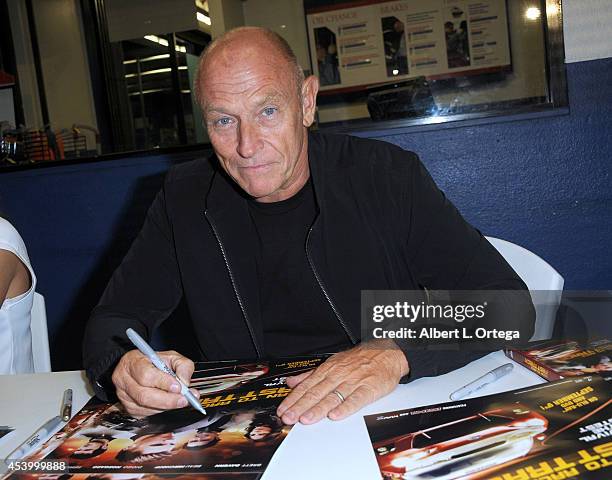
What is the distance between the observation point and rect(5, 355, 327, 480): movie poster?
0.88 metres

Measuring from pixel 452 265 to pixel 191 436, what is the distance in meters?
0.74

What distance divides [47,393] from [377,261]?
0.76 metres

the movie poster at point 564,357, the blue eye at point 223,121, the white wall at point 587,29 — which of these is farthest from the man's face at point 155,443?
the white wall at point 587,29

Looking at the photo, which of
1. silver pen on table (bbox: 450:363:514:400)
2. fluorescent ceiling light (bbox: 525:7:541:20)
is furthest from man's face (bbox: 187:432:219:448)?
fluorescent ceiling light (bbox: 525:7:541:20)

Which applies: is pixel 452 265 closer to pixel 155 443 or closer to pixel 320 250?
pixel 320 250

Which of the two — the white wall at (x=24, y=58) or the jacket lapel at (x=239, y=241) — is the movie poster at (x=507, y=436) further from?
the white wall at (x=24, y=58)

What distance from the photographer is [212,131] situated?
4.98 ft

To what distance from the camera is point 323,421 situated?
999 millimetres

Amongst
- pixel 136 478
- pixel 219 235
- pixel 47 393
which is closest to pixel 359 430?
pixel 136 478

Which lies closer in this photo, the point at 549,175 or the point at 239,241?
the point at 239,241

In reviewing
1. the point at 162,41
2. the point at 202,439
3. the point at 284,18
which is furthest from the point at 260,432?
the point at 284,18

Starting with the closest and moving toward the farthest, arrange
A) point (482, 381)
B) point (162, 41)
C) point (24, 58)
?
point (482, 381)
point (162, 41)
point (24, 58)

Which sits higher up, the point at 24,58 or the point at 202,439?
the point at 24,58

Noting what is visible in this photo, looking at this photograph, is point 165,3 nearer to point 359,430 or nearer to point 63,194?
point 63,194
